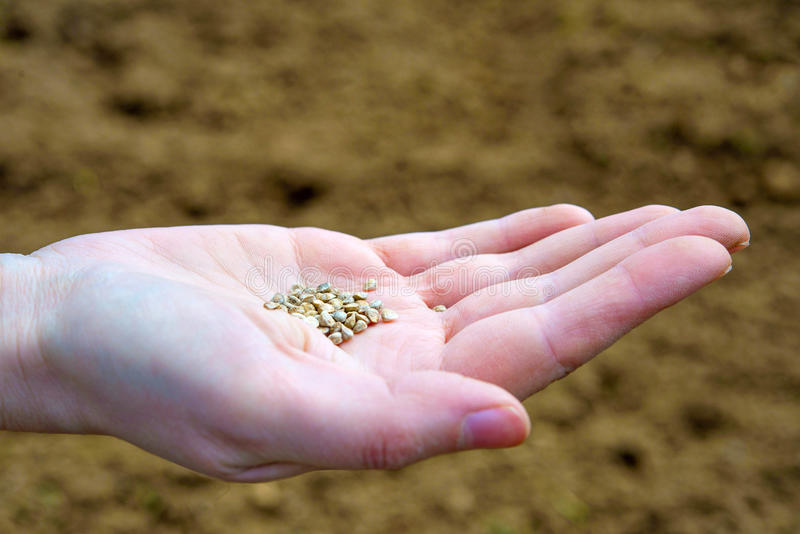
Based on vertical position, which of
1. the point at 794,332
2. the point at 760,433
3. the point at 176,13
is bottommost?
the point at 760,433

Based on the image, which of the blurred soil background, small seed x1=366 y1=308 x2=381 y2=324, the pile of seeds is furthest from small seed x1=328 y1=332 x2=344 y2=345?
the blurred soil background

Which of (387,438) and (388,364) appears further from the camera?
(388,364)

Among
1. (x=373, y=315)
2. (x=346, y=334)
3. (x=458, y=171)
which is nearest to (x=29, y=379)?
(x=346, y=334)

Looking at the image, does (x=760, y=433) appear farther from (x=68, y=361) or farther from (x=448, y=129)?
(x=68, y=361)

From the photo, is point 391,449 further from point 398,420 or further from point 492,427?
point 492,427

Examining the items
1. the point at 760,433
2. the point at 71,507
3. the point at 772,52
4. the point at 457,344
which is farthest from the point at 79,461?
the point at 772,52

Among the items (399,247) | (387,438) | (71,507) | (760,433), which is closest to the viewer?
(387,438)

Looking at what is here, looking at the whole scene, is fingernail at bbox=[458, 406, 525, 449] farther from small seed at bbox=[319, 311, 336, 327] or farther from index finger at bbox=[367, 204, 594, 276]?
index finger at bbox=[367, 204, 594, 276]
